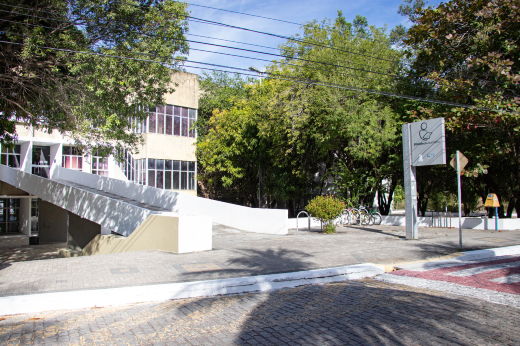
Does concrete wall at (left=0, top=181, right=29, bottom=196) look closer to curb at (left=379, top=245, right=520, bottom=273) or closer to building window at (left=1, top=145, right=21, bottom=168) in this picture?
building window at (left=1, top=145, right=21, bottom=168)

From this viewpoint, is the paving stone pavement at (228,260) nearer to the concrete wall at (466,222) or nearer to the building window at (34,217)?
the concrete wall at (466,222)

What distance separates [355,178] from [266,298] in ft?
54.7

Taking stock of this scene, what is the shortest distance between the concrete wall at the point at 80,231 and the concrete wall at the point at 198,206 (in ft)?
8.62

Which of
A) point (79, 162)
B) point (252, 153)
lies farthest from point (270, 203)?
point (79, 162)

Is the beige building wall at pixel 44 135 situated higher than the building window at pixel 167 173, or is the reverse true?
the beige building wall at pixel 44 135

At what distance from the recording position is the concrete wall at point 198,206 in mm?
15402

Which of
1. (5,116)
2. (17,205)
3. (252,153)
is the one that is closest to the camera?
(5,116)

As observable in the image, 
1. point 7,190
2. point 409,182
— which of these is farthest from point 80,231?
point 409,182

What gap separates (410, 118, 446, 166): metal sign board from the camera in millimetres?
13383

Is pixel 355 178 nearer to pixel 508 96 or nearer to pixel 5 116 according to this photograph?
pixel 508 96

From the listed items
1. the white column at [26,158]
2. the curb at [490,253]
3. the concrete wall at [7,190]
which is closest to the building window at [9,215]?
the concrete wall at [7,190]

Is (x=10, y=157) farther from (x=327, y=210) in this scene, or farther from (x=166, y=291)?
(x=166, y=291)

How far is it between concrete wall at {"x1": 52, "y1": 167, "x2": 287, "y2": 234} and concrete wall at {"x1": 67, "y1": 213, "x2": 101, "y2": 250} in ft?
8.62

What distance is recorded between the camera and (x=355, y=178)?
22.1 metres
